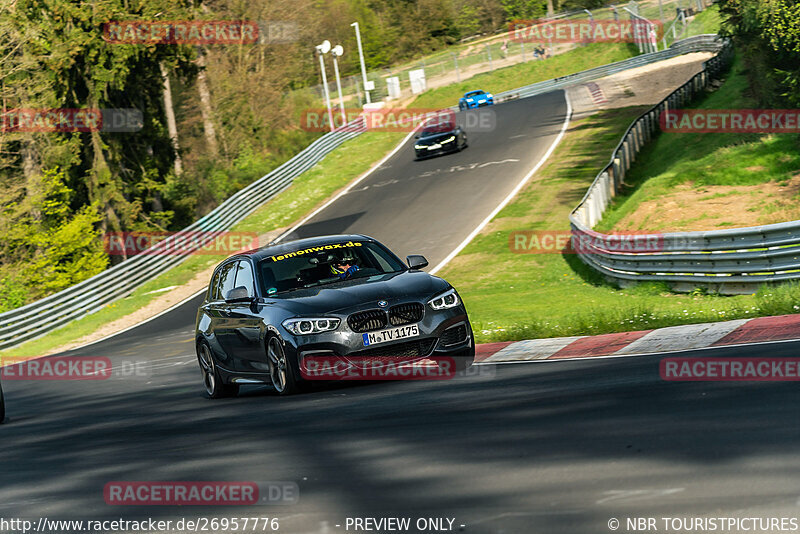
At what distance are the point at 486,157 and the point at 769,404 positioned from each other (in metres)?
36.2

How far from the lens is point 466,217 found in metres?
33.2

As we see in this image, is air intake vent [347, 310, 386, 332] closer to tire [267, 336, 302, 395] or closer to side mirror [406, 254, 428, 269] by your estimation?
tire [267, 336, 302, 395]

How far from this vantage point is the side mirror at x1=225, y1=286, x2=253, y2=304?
35.1ft

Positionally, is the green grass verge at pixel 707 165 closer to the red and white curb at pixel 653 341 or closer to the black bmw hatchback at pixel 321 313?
the red and white curb at pixel 653 341

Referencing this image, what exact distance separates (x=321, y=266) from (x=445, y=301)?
1.62m

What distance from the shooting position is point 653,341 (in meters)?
10.8

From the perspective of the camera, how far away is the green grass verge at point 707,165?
993 inches

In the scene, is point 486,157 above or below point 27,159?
below

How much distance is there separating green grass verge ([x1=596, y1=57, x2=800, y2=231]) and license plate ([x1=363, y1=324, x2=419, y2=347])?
1411 centimetres

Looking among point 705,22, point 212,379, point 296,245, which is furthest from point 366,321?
point 705,22

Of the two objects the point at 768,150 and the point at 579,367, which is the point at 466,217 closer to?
the point at 768,150

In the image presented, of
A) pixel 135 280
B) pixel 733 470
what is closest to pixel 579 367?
pixel 733 470

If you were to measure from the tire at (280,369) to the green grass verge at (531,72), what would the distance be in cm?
5672

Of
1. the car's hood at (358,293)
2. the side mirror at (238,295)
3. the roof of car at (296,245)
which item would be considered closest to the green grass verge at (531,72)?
the roof of car at (296,245)
